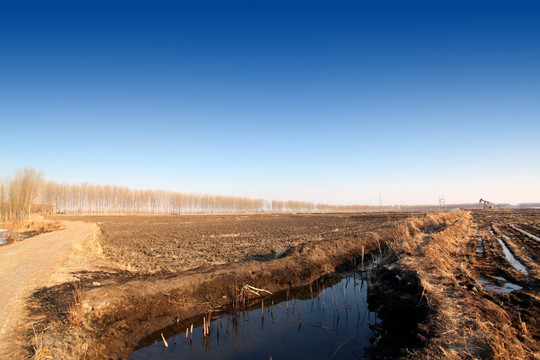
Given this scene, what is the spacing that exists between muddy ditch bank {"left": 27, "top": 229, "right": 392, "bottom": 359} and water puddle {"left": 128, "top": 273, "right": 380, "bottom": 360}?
606mm

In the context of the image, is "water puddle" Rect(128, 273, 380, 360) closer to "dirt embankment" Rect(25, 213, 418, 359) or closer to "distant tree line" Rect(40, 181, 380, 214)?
"dirt embankment" Rect(25, 213, 418, 359)

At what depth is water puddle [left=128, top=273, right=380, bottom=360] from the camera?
6164 millimetres

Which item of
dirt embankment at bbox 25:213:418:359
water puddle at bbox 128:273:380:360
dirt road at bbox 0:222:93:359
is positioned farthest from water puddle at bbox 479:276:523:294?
dirt road at bbox 0:222:93:359

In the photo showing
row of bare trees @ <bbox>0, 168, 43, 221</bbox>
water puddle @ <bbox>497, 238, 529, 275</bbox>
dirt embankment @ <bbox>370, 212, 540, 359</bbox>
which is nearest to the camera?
dirt embankment @ <bbox>370, 212, 540, 359</bbox>

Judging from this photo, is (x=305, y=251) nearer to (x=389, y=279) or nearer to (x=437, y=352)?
(x=389, y=279)

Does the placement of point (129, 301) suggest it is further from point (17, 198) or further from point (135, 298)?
point (17, 198)

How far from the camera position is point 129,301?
8086 mm

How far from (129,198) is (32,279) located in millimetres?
110933

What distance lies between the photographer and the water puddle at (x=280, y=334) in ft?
20.2

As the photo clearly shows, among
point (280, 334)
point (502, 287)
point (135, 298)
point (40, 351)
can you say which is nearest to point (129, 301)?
point (135, 298)

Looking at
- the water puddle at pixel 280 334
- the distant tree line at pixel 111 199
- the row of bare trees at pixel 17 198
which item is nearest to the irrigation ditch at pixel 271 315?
the water puddle at pixel 280 334

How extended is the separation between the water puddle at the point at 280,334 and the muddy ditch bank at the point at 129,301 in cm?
61

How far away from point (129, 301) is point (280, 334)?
466 cm

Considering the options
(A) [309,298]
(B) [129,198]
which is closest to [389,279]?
(A) [309,298]
